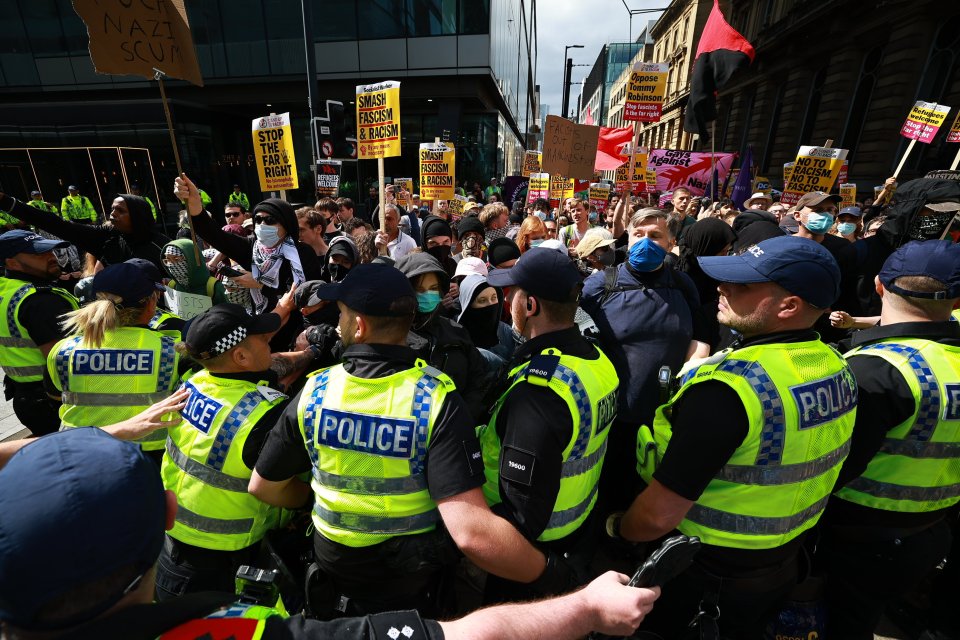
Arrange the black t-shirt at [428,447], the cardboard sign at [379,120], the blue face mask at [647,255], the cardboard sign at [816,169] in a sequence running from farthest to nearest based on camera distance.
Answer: the cardboard sign at [816,169]
the cardboard sign at [379,120]
the blue face mask at [647,255]
the black t-shirt at [428,447]

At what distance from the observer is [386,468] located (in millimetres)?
1585

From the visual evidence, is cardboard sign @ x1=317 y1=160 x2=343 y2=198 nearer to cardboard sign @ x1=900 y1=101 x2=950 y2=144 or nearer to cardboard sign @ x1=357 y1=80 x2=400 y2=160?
cardboard sign @ x1=357 y1=80 x2=400 y2=160

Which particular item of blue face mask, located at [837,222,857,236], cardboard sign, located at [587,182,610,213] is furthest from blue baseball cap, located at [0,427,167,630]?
cardboard sign, located at [587,182,610,213]

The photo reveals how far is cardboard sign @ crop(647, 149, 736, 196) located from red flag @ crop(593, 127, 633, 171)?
17.0 feet

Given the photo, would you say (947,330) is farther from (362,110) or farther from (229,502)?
(362,110)

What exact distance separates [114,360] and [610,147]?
29.7 feet

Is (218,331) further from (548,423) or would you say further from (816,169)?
(816,169)

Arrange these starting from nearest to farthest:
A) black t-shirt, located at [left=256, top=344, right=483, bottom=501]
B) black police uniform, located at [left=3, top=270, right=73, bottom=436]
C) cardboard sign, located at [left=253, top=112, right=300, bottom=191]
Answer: black t-shirt, located at [left=256, top=344, right=483, bottom=501] → black police uniform, located at [left=3, top=270, right=73, bottom=436] → cardboard sign, located at [left=253, top=112, right=300, bottom=191]

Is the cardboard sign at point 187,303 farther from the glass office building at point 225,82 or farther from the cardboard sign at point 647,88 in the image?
the glass office building at point 225,82

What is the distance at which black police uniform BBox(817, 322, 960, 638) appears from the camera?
1.85 meters

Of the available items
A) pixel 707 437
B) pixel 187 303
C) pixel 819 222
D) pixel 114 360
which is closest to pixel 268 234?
pixel 187 303

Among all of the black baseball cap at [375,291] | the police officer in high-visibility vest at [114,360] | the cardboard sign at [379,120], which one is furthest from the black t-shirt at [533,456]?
the cardboard sign at [379,120]

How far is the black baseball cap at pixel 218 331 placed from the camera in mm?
1907

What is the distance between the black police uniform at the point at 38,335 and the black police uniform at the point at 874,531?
4.38 m
